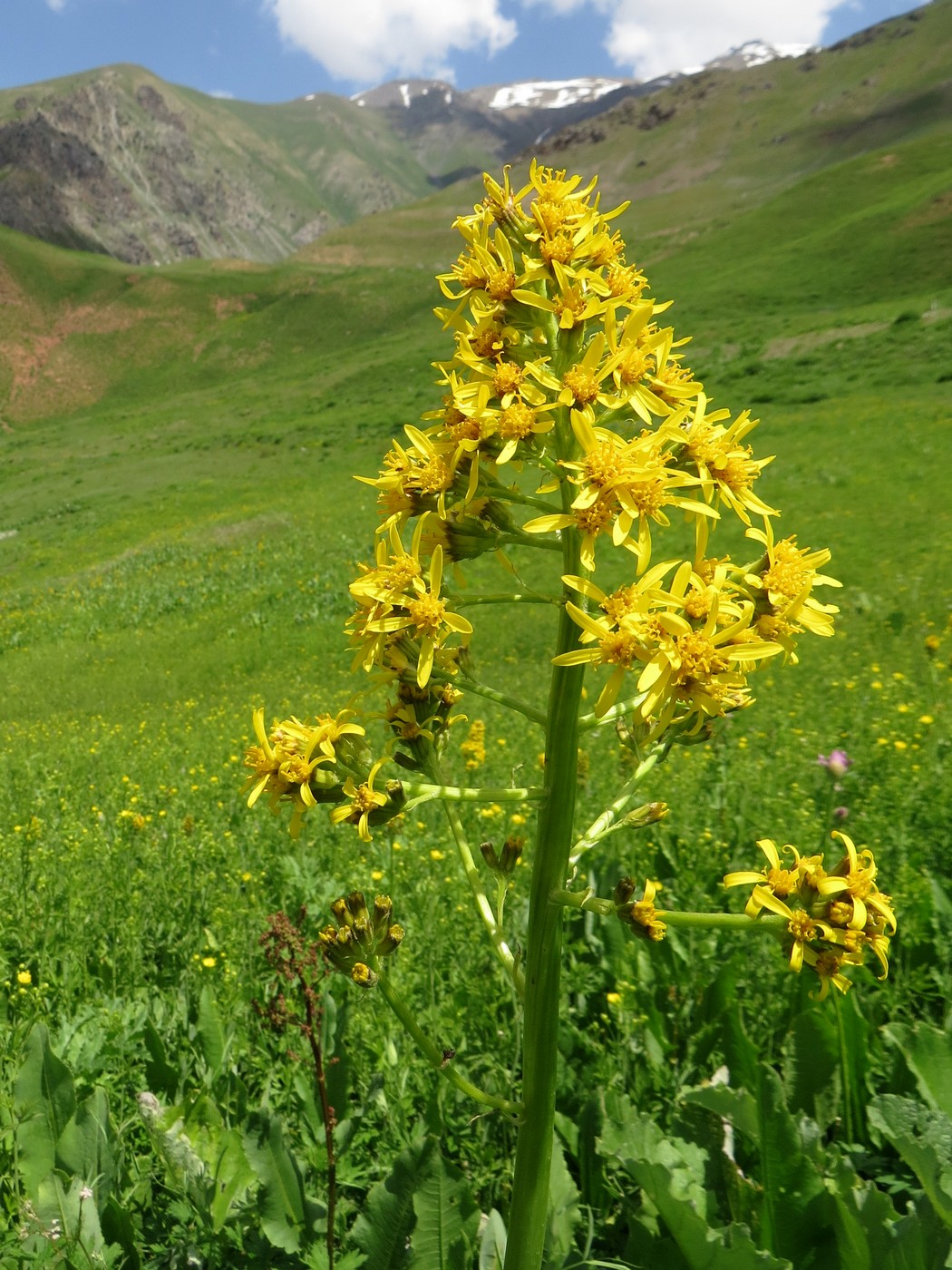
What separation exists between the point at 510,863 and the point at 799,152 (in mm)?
128859

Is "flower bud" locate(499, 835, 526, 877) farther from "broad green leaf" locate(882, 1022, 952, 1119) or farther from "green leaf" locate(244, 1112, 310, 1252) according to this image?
"broad green leaf" locate(882, 1022, 952, 1119)

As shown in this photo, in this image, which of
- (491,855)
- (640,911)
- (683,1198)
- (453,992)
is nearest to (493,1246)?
(683,1198)

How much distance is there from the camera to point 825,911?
184 cm

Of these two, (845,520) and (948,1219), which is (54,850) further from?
(845,520)

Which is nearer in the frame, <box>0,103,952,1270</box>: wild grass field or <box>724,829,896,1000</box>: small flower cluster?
<box>724,829,896,1000</box>: small flower cluster

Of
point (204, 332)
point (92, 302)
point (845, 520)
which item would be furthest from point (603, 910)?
point (92, 302)

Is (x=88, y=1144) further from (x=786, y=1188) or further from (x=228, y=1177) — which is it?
(x=786, y=1188)

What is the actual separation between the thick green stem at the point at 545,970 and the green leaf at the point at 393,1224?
18.2 inches

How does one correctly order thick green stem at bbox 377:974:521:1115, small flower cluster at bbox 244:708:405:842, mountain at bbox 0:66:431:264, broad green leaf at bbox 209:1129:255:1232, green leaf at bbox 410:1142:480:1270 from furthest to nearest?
mountain at bbox 0:66:431:264, broad green leaf at bbox 209:1129:255:1232, green leaf at bbox 410:1142:480:1270, small flower cluster at bbox 244:708:405:842, thick green stem at bbox 377:974:521:1115

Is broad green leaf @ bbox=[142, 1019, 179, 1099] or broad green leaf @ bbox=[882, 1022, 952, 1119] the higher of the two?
broad green leaf @ bbox=[882, 1022, 952, 1119]

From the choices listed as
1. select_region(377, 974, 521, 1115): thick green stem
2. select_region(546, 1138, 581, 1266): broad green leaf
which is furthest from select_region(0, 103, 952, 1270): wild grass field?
select_region(377, 974, 521, 1115): thick green stem

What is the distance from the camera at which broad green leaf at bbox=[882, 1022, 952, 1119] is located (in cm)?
252

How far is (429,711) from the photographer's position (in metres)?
2.16

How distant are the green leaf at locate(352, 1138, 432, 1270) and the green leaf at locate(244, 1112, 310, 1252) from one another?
258 mm
